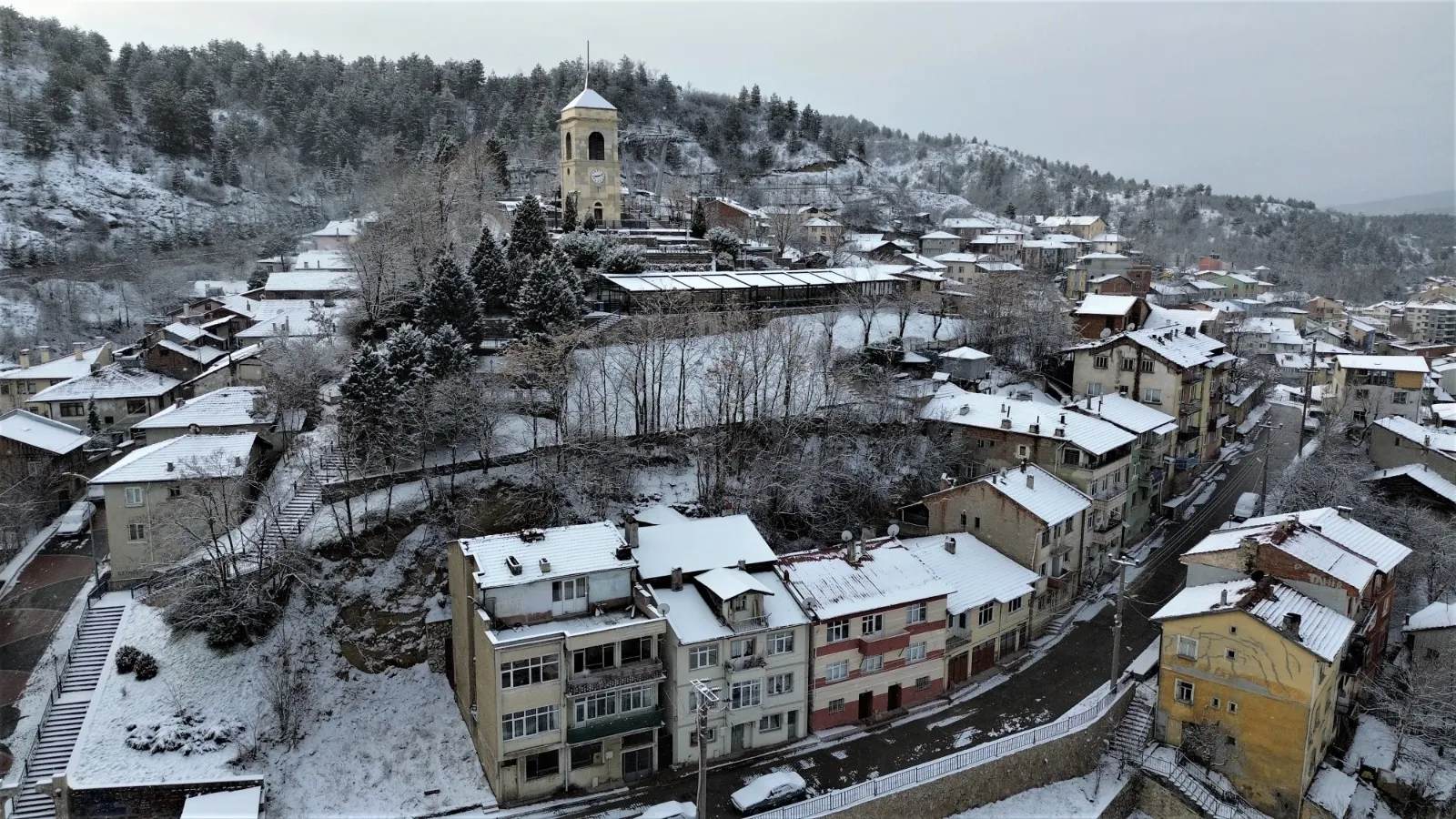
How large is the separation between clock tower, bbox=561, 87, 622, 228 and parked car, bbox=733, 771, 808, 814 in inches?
1799

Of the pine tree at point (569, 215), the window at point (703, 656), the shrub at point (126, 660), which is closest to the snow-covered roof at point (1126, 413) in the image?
the window at point (703, 656)

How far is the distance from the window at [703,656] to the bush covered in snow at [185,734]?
1171 centimetres

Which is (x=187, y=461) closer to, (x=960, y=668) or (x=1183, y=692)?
(x=960, y=668)

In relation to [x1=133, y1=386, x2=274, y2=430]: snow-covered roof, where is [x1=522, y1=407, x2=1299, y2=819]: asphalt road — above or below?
below

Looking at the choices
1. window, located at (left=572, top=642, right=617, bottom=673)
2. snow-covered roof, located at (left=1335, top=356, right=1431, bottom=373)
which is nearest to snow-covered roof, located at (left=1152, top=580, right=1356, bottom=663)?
window, located at (left=572, top=642, right=617, bottom=673)

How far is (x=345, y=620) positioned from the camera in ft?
87.4

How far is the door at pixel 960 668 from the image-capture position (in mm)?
27464

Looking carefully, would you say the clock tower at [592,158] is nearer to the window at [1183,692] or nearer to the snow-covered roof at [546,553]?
the snow-covered roof at [546,553]

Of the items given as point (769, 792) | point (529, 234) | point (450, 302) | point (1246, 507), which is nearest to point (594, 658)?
point (769, 792)

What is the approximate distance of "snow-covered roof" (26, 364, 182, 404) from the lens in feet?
132

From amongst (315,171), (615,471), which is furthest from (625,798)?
(315,171)

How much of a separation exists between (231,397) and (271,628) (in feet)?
41.7

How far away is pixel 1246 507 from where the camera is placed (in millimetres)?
39250

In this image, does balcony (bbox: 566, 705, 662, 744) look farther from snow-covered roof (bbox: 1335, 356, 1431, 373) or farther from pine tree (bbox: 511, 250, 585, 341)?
snow-covered roof (bbox: 1335, 356, 1431, 373)
